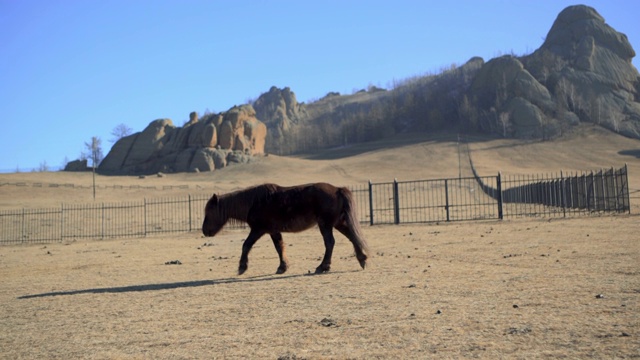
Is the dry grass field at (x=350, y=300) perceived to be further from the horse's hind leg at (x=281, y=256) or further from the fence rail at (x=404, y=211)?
the fence rail at (x=404, y=211)

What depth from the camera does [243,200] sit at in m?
13.7

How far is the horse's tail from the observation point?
42.2 ft

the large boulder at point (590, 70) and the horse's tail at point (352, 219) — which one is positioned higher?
the large boulder at point (590, 70)

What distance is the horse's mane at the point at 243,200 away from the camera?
1352 centimetres

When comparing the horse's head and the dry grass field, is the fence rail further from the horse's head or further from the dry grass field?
the horse's head

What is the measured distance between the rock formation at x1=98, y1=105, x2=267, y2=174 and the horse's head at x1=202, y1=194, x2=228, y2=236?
2441 inches

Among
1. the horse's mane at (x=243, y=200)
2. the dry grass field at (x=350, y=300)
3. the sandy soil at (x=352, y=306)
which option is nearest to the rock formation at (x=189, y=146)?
the dry grass field at (x=350, y=300)

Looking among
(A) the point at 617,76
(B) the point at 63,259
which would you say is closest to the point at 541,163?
(A) the point at 617,76

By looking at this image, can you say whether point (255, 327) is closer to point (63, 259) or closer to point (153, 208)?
point (63, 259)

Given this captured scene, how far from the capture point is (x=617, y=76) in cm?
9900

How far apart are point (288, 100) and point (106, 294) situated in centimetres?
17205

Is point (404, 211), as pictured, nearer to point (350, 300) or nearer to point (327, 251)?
point (327, 251)

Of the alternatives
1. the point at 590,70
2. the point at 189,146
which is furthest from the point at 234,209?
the point at 590,70

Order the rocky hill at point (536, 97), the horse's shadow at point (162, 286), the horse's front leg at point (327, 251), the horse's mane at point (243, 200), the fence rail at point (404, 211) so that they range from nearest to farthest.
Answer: the horse's shadow at point (162, 286), the horse's front leg at point (327, 251), the horse's mane at point (243, 200), the fence rail at point (404, 211), the rocky hill at point (536, 97)
